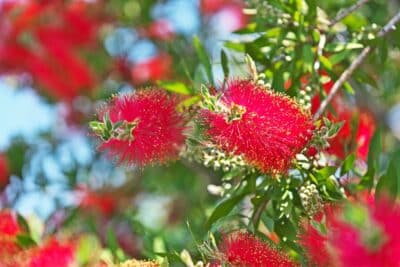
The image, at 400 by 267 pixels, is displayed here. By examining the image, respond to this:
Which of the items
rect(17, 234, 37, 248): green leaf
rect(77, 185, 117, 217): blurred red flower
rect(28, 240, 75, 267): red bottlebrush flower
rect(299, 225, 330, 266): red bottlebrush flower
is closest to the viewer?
rect(299, 225, 330, 266): red bottlebrush flower

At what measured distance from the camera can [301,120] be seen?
152 cm

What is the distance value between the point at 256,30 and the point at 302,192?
1.55 ft

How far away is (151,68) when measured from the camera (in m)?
3.45

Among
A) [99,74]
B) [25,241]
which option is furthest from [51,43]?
[25,241]

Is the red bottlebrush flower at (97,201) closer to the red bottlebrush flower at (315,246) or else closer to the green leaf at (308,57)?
the green leaf at (308,57)

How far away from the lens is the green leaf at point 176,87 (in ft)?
6.33

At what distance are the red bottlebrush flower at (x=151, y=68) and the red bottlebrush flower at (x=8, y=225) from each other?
113 centimetres

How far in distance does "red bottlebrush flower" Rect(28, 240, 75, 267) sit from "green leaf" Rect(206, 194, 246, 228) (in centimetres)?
28

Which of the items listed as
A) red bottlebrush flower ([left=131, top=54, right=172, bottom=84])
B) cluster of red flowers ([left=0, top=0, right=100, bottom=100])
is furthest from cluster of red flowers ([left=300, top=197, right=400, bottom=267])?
cluster of red flowers ([left=0, top=0, right=100, bottom=100])

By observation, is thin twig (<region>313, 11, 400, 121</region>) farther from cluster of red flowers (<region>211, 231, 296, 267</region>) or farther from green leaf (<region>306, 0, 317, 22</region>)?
cluster of red flowers (<region>211, 231, 296, 267</region>)

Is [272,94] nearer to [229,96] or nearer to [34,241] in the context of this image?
[229,96]

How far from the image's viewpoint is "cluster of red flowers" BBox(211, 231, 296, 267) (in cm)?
143

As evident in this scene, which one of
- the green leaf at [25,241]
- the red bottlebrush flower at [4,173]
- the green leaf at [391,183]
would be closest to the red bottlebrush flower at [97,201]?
the red bottlebrush flower at [4,173]

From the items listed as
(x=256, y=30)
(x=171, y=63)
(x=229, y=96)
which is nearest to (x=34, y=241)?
(x=256, y=30)
